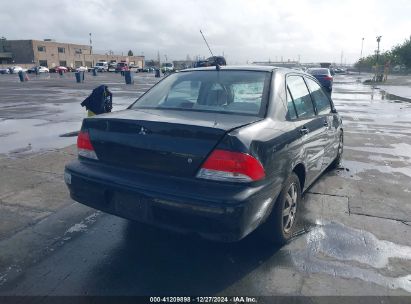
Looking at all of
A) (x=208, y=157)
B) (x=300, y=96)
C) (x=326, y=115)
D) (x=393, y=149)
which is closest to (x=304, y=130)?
(x=300, y=96)

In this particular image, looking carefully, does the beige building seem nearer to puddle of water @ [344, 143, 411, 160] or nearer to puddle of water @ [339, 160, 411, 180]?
puddle of water @ [344, 143, 411, 160]

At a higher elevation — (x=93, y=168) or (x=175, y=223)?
(x=93, y=168)

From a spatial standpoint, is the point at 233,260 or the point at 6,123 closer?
the point at 233,260

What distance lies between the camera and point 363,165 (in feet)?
20.3

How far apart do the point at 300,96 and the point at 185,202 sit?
2077 millimetres

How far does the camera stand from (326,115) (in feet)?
15.0

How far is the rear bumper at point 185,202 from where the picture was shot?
250 cm

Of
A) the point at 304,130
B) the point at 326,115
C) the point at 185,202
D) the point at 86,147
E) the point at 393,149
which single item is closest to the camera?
the point at 185,202

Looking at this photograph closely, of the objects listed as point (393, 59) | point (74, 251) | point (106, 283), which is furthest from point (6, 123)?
point (393, 59)

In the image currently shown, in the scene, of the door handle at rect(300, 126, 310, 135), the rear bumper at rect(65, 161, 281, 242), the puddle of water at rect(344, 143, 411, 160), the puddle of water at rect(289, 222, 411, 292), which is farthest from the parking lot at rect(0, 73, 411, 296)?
the puddle of water at rect(344, 143, 411, 160)

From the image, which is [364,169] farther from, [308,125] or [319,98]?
[308,125]

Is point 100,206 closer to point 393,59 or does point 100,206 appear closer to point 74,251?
point 74,251

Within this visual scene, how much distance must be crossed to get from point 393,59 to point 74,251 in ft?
241

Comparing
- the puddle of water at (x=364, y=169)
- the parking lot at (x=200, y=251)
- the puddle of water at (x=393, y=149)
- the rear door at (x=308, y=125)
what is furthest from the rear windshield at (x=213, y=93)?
the puddle of water at (x=393, y=149)
